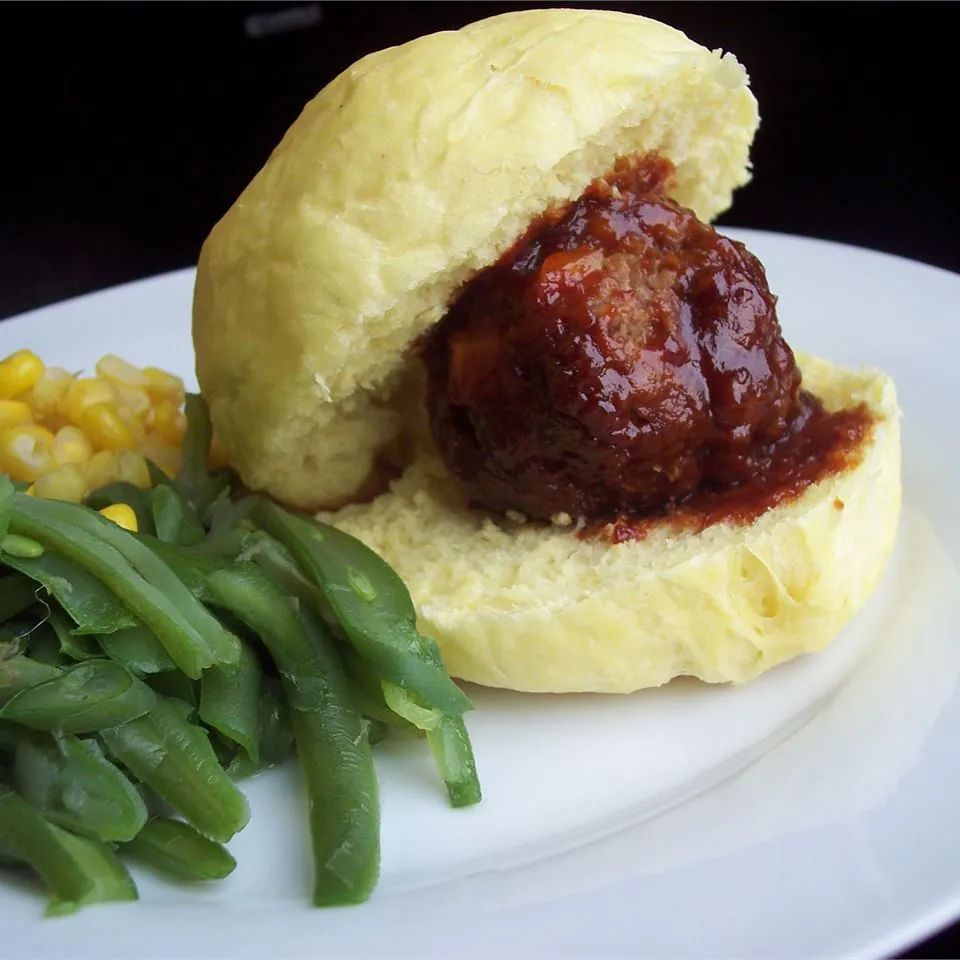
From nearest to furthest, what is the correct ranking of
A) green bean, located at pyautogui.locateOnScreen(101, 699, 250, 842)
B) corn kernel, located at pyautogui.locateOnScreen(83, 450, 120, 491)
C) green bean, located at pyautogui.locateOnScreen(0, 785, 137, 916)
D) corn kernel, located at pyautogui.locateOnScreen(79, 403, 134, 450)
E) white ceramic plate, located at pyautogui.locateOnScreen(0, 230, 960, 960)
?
white ceramic plate, located at pyautogui.locateOnScreen(0, 230, 960, 960) → green bean, located at pyautogui.locateOnScreen(0, 785, 137, 916) → green bean, located at pyautogui.locateOnScreen(101, 699, 250, 842) → corn kernel, located at pyautogui.locateOnScreen(83, 450, 120, 491) → corn kernel, located at pyautogui.locateOnScreen(79, 403, 134, 450)

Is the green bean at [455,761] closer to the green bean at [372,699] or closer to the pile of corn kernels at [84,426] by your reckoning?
the green bean at [372,699]

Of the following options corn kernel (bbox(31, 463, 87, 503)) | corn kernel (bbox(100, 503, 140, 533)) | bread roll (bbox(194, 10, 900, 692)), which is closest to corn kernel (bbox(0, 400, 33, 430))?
corn kernel (bbox(31, 463, 87, 503))

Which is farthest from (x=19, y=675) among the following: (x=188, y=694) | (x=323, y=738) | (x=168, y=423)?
(x=168, y=423)

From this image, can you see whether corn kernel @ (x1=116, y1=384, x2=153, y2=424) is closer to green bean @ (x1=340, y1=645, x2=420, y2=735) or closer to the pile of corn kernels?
the pile of corn kernels

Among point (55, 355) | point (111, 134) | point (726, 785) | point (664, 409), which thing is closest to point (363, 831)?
point (726, 785)

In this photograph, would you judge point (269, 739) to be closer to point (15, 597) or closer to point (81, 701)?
point (81, 701)

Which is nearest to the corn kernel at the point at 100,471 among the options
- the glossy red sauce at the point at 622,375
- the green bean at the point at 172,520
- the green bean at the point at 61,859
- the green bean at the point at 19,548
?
the green bean at the point at 172,520
